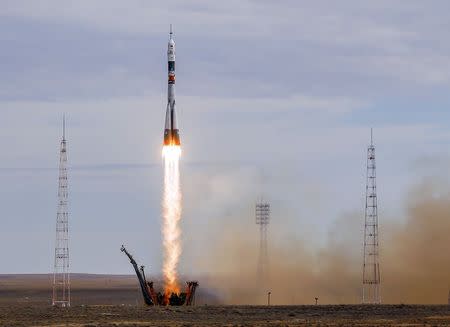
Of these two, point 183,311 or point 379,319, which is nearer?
point 379,319

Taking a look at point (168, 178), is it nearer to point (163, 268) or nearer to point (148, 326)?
point (163, 268)

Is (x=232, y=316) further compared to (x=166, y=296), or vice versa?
(x=166, y=296)

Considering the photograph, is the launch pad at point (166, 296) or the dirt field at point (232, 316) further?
the launch pad at point (166, 296)

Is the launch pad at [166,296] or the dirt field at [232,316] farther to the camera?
the launch pad at [166,296]

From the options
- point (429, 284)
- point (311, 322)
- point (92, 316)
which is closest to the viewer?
point (311, 322)

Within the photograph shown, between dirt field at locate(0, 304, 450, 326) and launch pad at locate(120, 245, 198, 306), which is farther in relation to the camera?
launch pad at locate(120, 245, 198, 306)

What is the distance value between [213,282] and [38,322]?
73208 millimetres

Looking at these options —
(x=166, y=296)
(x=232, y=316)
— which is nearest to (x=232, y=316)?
(x=232, y=316)

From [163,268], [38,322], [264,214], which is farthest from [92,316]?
[264,214]

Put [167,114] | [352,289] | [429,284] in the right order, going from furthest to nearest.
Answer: [352,289] → [429,284] → [167,114]

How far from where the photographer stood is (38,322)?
9712 centimetres

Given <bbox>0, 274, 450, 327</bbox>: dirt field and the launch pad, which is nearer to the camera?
<bbox>0, 274, 450, 327</bbox>: dirt field

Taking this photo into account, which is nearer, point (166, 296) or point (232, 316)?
point (232, 316)

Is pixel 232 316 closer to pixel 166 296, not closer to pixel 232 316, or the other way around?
pixel 232 316
